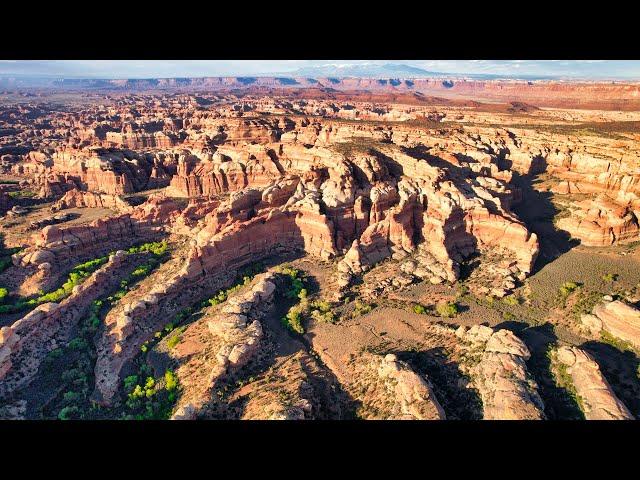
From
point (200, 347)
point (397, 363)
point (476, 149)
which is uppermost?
point (476, 149)

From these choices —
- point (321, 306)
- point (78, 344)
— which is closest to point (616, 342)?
point (321, 306)

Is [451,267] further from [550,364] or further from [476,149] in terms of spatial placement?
[476,149]

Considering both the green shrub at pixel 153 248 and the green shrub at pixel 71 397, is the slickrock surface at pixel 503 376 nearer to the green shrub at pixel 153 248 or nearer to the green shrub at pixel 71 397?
the green shrub at pixel 71 397

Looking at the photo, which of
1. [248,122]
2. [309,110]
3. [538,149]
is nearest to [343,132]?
[248,122]

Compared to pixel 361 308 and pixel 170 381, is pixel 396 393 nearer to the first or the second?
pixel 361 308

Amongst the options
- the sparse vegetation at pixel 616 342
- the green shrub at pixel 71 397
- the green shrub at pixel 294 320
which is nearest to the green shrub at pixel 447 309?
the sparse vegetation at pixel 616 342

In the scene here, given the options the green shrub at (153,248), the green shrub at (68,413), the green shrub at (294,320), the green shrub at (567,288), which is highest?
the green shrub at (567,288)

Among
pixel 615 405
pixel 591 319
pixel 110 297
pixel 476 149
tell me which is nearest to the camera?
pixel 615 405

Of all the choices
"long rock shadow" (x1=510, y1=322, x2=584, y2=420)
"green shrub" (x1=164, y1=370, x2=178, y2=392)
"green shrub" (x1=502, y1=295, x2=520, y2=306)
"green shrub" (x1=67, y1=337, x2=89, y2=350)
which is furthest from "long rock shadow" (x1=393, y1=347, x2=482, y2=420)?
"green shrub" (x1=67, y1=337, x2=89, y2=350)
